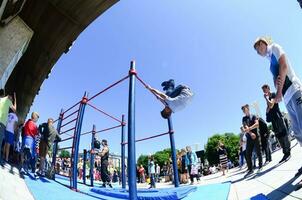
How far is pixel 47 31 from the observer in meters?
9.60

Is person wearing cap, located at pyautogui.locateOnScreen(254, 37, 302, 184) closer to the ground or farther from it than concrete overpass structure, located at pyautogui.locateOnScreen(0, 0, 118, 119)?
closer to the ground

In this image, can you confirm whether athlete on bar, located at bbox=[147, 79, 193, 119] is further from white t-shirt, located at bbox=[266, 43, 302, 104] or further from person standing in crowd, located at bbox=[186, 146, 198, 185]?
person standing in crowd, located at bbox=[186, 146, 198, 185]

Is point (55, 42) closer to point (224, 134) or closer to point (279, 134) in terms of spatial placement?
point (279, 134)

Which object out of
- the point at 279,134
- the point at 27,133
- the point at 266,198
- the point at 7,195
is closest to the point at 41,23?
the point at 27,133

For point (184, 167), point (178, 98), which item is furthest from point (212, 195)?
point (184, 167)

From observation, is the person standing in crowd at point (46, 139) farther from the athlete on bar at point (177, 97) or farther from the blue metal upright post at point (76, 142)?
the athlete on bar at point (177, 97)

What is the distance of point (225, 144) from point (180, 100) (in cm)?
4631

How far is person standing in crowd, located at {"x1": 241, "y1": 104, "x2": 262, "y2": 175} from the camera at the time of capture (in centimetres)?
543

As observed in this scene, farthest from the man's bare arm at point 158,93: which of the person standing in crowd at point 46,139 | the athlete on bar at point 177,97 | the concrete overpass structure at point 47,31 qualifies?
the concrete overpass structure at point 47,31

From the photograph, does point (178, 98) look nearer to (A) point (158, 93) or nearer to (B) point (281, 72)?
(A) point (158, 93)

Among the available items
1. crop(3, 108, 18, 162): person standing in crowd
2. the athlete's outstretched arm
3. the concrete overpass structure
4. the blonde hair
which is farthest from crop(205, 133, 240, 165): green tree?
the athlete's outstretched arm

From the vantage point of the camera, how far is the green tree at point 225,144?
4644cm

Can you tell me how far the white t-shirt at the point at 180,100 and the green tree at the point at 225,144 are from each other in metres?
43.6

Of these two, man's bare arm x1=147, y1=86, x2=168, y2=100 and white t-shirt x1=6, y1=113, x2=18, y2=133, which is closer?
man's bare arm x1=147, y1=86, x2=168, y2=100
